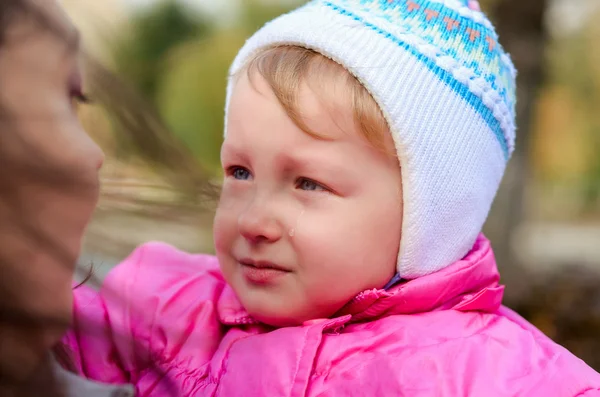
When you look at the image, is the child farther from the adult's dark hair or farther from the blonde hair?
the adult's dark hair

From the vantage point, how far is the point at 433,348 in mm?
1640

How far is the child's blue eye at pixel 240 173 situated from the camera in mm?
1784

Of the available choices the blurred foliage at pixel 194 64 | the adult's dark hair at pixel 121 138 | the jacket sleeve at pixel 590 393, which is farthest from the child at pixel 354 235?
the blurred foliage at pixel 194 64

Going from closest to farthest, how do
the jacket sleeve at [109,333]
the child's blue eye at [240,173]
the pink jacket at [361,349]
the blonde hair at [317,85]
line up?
the jacket sleeve at [109,333] → the pink jacket at [361,349] → the blonde hair at [317,85] → the child's blue eye at [240,173]

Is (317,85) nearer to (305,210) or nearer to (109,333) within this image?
(305,210)

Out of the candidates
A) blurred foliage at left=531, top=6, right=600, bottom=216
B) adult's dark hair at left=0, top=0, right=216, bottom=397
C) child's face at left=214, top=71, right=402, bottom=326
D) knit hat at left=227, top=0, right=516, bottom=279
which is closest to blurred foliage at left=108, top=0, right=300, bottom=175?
knit hat at left=227, top=0, right=516, bottom=279

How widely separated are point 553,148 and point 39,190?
15.7 meters

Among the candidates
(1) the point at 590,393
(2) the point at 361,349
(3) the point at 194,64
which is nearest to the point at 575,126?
(3) the point at 194,64

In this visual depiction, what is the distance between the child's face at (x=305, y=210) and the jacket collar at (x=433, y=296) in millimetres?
50

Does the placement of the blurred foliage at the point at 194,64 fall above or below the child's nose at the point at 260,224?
below

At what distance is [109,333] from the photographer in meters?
1.13

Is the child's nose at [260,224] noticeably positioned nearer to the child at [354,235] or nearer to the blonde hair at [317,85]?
the child at [354,235]

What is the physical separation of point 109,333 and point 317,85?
0.80 metres

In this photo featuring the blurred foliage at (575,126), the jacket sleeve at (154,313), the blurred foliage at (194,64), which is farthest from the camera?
the blurred foliage at (575,126)
